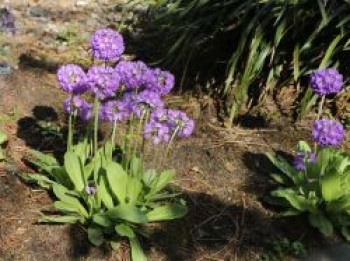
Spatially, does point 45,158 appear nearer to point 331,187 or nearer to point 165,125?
point 165,125

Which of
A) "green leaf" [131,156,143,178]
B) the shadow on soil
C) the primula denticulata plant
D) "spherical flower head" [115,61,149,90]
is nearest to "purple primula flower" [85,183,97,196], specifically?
the primula denticulata plant

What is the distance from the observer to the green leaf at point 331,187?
3.20 m

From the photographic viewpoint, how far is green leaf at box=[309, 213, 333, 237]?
324 cm

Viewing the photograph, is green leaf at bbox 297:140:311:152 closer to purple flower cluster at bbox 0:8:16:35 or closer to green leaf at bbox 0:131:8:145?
green leaf at bbox 0:131:8:145

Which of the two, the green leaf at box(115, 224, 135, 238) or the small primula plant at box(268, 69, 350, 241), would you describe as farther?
the small primula plant at box(268, 69, 350, 241)

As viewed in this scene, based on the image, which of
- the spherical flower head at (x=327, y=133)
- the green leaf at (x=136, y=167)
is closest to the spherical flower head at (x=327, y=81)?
the spherical flower head at (x=327, y=133)

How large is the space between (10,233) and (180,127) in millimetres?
1012

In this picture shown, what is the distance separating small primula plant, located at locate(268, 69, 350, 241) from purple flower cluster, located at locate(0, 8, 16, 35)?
259cm

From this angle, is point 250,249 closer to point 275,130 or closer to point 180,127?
point 180,127

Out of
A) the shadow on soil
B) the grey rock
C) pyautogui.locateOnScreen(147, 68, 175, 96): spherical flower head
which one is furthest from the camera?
the grey rock

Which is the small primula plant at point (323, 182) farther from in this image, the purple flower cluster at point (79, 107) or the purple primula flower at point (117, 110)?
the purple flower cluster at point (79, 107)

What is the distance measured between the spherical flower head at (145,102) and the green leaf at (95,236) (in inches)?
24.2

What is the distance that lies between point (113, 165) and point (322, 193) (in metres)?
1.14

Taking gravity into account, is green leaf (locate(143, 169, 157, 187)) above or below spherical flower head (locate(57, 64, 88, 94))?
below
